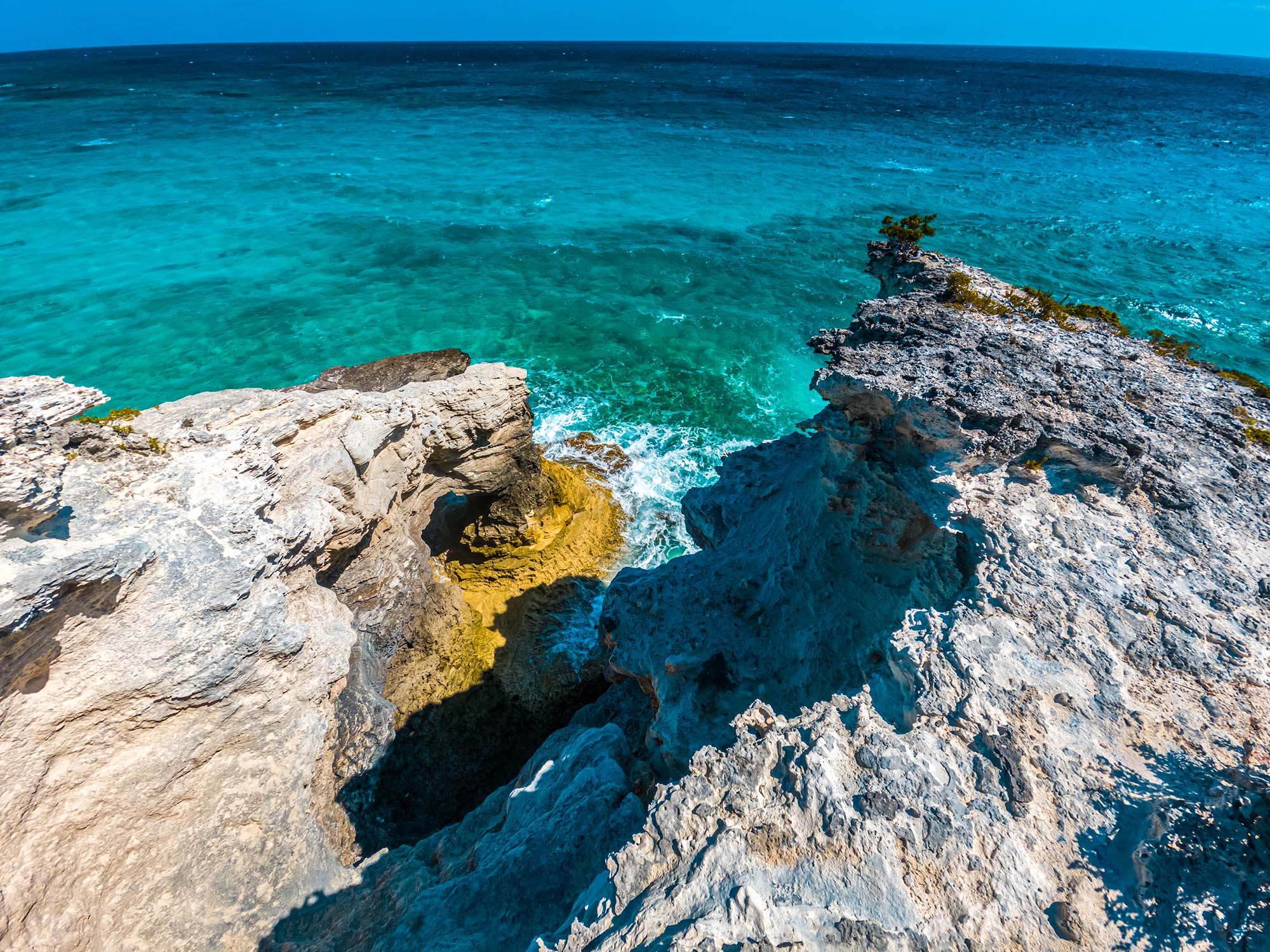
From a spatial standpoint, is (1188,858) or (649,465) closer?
(1188,858)

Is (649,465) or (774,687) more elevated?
(774,687)

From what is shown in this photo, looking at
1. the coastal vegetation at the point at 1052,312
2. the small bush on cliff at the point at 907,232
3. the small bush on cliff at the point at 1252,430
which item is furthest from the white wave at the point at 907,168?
the small bush on cliff at the point at 1252,430

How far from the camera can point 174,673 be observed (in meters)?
8.60

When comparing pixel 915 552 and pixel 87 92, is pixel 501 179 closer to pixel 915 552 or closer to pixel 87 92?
pixel 915 552

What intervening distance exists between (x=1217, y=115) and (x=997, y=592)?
13264 cm

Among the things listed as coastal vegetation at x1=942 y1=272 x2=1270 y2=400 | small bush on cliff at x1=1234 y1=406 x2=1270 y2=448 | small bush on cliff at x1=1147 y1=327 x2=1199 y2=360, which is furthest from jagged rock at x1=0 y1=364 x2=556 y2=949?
small bush on cliff at x1=1147 y1=327 x2=1199 y2=360

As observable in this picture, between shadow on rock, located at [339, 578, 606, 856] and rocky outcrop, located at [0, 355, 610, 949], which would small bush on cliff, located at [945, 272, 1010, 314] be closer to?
shadow on rock, located at [339, 578, 606, 856]

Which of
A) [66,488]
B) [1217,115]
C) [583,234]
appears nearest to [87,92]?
[583,234]

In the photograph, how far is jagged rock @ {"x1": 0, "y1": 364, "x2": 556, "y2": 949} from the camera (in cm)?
757

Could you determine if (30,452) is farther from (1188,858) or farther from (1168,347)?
(1168,347)

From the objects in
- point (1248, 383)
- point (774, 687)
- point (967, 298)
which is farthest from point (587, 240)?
point (774, 687)

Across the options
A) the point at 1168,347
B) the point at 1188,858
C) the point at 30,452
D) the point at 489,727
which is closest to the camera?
the point at 1188,858

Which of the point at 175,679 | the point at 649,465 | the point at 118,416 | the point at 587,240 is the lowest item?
the point at 649,465

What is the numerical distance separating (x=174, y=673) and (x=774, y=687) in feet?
28.4
